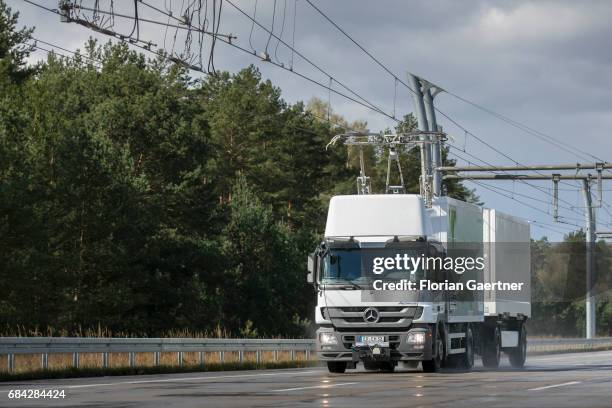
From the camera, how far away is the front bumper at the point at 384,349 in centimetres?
2695

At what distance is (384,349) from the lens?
2702 centimetres

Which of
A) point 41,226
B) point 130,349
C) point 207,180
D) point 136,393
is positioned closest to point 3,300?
point 41,226

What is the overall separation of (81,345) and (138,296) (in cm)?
3388

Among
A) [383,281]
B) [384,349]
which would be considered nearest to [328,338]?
[384,349]

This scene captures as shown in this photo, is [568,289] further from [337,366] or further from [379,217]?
[379,217]

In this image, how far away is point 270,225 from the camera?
7756cm

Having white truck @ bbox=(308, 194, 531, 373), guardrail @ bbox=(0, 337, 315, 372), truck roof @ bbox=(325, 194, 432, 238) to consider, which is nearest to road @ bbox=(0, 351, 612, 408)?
white truck @ bbox=(308, 194, 531, 373)

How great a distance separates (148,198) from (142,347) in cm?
3624

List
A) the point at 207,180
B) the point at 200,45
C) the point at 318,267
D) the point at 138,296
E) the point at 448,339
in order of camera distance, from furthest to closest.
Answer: the point at 207,180, the point at 138,296, the point at 448,339, the point at 318,267, the point at 200,45

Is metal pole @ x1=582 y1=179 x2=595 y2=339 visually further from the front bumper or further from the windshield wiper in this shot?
the windshield wiper

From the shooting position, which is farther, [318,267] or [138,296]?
[138,296]

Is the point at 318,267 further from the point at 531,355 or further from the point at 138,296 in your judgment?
the point at 138,296

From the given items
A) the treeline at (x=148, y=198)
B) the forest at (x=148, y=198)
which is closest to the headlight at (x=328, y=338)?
the forest at (x=148, y=198)

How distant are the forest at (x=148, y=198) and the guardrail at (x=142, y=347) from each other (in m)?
14.9
